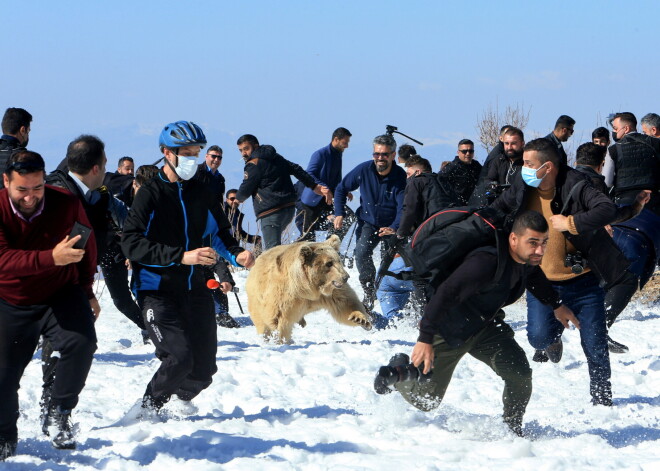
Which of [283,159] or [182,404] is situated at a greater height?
[283,159]

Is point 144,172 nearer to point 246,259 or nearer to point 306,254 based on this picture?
point 306,254

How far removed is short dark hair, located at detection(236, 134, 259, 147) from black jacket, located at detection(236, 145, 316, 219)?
0.47 metres

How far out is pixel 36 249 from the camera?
4.77m

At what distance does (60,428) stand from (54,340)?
0.51 m

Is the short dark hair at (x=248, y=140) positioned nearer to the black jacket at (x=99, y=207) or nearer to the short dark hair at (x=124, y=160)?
the short dark hair at (x=124, y=160)

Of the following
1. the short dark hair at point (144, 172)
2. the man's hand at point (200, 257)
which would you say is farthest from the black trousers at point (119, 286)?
the man's hand at point (200, 257)

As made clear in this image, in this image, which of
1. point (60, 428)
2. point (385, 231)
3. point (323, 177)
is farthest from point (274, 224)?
point (60, 428)

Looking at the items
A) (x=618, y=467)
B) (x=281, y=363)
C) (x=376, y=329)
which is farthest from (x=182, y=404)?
(x=376, y=329)

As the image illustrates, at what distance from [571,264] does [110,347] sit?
5.21 metres

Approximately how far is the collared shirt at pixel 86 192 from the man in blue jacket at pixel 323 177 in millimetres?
6026

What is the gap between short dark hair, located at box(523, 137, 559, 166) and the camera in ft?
21.2

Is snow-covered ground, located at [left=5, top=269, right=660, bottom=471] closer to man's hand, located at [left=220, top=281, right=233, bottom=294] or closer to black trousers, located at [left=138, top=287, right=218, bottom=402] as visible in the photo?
black trousers, located at [left=138, top=287, right=218, bottom=402]

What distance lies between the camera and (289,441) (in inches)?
210

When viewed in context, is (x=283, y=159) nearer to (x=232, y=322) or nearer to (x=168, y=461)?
(x=232, y=322)
